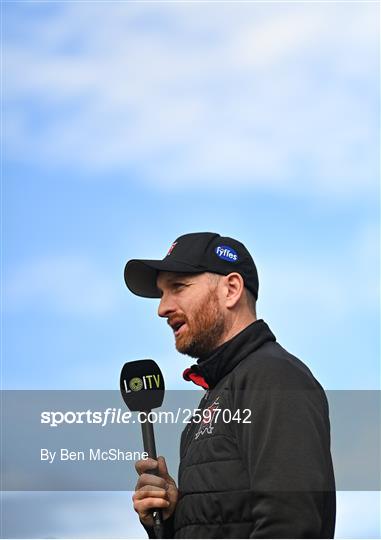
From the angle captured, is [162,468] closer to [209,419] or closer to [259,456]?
[209,419]

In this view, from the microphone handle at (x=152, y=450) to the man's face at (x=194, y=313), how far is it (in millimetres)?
385

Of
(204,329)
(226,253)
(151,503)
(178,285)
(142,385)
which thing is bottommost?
(151,503)

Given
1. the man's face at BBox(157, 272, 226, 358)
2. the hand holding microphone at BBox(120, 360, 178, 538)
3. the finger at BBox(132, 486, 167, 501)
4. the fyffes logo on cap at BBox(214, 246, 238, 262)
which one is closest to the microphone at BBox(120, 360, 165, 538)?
the hand holding microphone at BBox(120, 360, 178, 538)

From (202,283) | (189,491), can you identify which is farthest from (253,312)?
(189,491)

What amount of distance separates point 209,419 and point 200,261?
756mm

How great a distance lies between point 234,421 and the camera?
12.1 feet

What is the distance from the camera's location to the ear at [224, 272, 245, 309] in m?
4.12

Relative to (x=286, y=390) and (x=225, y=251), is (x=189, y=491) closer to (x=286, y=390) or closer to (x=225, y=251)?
(x=286, y=390)

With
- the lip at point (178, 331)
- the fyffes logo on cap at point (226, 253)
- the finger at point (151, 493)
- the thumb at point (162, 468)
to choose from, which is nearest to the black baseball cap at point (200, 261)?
the fyffes logo on cap at point (226, 253)

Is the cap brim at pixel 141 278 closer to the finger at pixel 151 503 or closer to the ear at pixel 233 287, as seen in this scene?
the ear at pixel 233 287

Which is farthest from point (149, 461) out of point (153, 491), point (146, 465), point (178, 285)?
point (178, 285)

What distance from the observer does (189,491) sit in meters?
3.76

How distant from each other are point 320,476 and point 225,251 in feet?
4.16

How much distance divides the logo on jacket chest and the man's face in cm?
29
